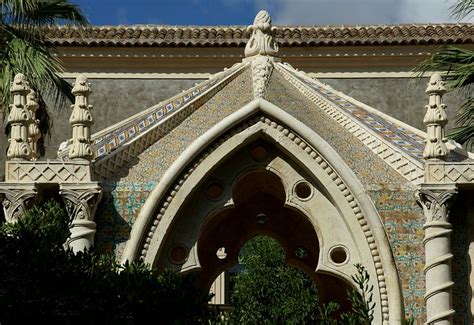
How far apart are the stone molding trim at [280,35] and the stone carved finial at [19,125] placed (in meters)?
12.7

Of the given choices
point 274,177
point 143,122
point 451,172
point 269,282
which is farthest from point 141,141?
point 269,282

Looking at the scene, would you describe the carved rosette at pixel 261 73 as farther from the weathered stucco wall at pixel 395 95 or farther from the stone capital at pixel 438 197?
the weathered stucco wall at pixel 395 95

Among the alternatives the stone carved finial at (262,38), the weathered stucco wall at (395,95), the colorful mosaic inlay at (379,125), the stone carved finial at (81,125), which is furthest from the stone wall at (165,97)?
the stone carved finial at (81,125)

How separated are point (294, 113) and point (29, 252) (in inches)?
236

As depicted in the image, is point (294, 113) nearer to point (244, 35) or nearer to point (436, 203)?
point (436, 203)

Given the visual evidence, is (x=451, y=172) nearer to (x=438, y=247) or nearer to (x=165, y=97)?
(x=438, y=247)

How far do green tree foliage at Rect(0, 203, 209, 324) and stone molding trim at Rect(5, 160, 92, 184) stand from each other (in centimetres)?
306

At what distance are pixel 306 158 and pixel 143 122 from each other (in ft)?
7.79

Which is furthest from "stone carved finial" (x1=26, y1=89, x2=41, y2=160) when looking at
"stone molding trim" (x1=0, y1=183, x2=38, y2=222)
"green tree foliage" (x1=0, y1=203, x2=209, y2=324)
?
"green tree foliage" (x1=0, y1=203, x2=209, y2=324)

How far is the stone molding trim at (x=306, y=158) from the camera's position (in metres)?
19.2

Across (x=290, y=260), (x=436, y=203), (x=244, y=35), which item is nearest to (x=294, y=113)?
(x=436, y=203)

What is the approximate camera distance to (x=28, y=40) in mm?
23391

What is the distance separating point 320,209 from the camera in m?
20.0

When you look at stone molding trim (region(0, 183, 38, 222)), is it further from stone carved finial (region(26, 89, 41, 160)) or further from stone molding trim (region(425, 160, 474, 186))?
stone molding trim (region(425, 160, 474, 186))
